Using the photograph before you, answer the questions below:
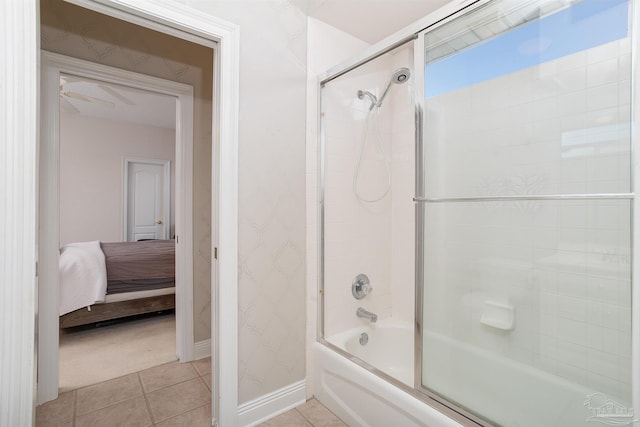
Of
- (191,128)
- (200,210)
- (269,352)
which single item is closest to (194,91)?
(191,128)

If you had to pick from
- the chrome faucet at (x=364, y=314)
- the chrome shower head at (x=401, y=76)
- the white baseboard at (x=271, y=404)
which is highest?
the chrome shower head at (x=401, y=76)

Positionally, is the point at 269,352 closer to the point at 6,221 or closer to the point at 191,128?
the point at 6,221

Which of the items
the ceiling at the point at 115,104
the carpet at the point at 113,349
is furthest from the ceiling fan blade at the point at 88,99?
the carpet at the point at 113,349

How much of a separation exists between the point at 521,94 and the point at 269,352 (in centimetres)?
180

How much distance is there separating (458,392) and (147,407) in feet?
5.71

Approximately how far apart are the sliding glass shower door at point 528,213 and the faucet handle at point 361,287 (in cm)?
76

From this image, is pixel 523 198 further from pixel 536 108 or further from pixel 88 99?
pixel 88 99

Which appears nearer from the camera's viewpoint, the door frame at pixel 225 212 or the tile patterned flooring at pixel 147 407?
the door frame at pixel 225 212

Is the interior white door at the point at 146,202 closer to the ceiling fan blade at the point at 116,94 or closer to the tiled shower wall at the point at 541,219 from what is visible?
the ceiling fan blade at the point at 116,94

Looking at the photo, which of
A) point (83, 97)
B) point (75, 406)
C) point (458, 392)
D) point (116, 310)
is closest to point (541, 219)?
point (458, 392)

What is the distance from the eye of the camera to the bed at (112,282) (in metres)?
2.78

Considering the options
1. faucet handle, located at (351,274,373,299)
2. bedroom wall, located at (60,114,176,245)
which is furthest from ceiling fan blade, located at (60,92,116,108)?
faucet handle, located at (351,274,373,299)

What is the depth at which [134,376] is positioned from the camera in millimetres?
2256

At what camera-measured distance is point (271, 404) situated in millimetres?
1832
